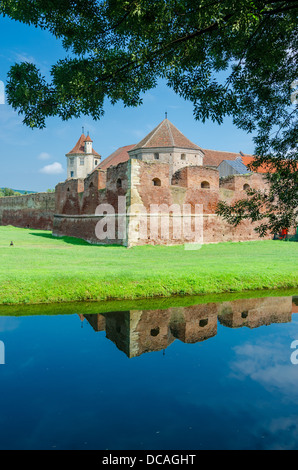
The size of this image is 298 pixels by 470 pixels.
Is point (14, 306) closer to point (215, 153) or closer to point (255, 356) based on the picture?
point (255, 356)

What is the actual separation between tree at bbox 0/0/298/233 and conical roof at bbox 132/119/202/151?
2605 centimetres

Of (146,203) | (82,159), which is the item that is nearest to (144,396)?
(146,203)

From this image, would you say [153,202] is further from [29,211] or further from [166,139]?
[29,211]

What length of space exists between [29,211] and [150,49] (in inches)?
1297

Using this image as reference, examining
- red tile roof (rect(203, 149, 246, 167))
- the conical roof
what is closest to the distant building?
the conical roof

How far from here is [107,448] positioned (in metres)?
3.10

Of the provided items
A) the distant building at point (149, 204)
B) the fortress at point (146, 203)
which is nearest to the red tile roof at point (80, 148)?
the fortress at point (146, 203)

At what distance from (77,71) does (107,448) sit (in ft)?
17.0

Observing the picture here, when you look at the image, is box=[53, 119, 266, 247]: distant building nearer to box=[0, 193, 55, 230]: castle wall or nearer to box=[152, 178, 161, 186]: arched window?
box=[152, 178, 161, 186]: arched window

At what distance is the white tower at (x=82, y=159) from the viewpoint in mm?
54125

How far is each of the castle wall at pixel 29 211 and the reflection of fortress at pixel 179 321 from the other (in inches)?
1065
